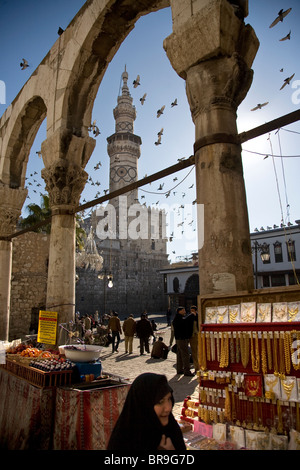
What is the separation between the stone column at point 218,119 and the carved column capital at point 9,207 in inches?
262

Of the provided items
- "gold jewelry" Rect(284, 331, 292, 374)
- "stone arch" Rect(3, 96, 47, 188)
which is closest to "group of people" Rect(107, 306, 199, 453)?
"gold jewelry" Rect(284, 331, 292, 374)

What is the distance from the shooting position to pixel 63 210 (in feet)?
19.4

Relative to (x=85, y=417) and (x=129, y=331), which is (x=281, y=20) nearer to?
(x=85, y=417)

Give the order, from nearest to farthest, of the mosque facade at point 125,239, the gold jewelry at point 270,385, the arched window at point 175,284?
the gold jewelry at point 270,385, the arched window at point 175,284, the mosque facade at point 125,239

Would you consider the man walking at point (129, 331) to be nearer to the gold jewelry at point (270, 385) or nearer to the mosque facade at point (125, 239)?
the gold jewelry at point (270, 385)

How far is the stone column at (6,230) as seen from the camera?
8.50 meters

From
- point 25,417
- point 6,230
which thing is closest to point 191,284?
point 6,230

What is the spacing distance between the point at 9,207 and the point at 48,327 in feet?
15.2

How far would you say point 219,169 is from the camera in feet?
10.0

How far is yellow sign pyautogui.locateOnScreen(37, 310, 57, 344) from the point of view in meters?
5.34

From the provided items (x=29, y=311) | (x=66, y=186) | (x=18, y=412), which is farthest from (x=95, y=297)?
(x=18, y=412)

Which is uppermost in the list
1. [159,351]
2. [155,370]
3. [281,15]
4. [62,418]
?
[281,15]

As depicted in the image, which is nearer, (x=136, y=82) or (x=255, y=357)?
(x=255, y=357)

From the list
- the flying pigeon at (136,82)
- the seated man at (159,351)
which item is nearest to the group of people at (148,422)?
the seated man at (159,351)
